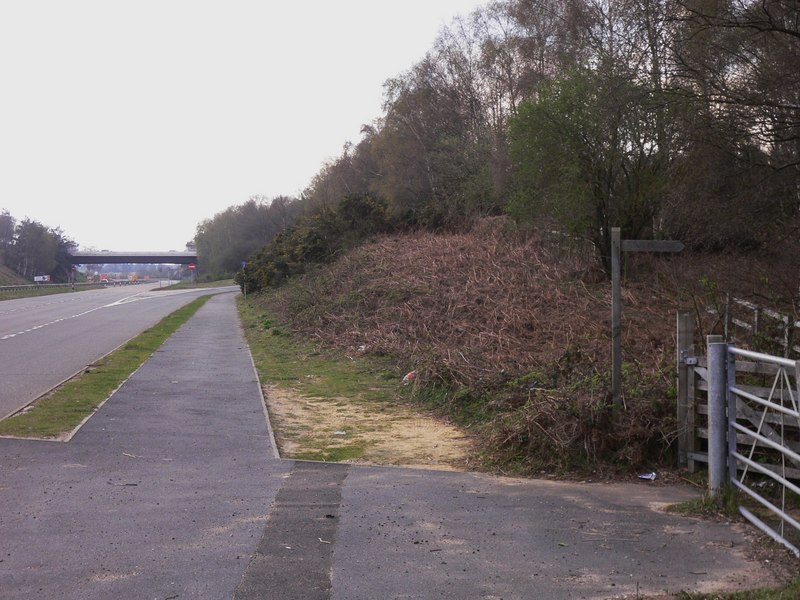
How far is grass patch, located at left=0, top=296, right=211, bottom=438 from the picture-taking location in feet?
35.7

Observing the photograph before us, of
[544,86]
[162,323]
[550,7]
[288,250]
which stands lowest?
[162,323]

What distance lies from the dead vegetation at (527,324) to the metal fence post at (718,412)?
177 centimetres

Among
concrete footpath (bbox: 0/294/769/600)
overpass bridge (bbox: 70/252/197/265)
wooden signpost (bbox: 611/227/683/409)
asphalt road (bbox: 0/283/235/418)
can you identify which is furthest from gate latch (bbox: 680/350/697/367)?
overpass bridge (bbox: 70/252/197/265)

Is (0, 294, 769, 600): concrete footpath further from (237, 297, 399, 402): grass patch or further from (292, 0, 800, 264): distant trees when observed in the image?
(292, 0, 800, 264): distant trees

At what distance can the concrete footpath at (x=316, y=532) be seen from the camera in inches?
208

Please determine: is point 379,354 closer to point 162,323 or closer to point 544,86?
point 544,86

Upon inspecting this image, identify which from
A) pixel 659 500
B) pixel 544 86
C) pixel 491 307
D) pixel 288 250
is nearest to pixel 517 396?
pixel 659 500

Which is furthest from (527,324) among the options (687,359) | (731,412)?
(731,412)

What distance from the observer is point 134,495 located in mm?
7504

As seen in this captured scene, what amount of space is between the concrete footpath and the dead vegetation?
3.09ft

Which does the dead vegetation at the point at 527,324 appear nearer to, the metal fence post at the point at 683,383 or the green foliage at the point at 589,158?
the metal fence post at the point at 683,383

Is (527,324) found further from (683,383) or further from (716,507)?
(716,507)

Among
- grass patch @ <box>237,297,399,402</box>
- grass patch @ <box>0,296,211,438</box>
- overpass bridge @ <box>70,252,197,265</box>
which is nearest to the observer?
grass patch @ <box>0,296,211,438</box>

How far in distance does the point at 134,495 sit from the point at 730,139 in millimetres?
14042
